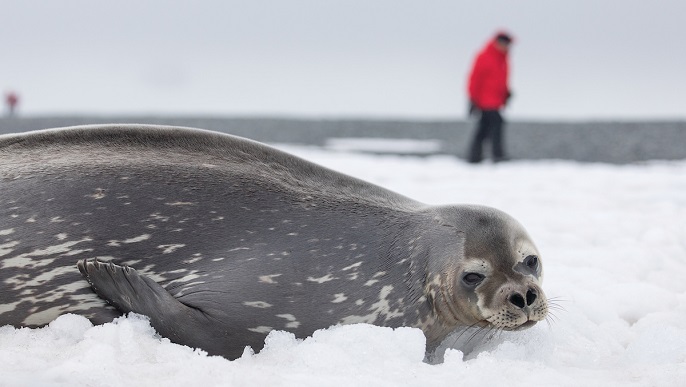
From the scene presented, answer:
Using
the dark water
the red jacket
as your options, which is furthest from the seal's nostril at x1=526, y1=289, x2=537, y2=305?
the dark water

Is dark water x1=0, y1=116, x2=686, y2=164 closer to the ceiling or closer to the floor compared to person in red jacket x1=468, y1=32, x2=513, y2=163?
closer to the floor

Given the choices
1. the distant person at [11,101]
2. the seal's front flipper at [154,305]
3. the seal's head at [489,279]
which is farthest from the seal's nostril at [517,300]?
the distant person at [11,101]

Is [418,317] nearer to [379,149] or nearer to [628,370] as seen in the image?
[628,370]

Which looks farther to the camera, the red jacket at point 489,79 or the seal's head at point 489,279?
the red jacket at point 489,79

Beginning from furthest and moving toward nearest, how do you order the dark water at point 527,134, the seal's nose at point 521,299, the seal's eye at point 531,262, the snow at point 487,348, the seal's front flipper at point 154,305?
the dark water at point 527,134 → the seal's eye at point 531,262 → the seal's nose at point 521,299 → the seal's front flipper at point 154,305 → the snow at point 487,348

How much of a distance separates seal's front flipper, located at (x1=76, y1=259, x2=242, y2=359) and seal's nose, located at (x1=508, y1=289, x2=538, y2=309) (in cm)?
98

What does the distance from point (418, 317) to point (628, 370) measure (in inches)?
29.3

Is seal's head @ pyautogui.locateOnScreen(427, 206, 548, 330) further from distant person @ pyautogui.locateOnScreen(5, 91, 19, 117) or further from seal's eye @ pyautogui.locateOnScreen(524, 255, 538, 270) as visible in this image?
distant person @ pyautogui.locateOnScreen(5, 91, 19, 117)

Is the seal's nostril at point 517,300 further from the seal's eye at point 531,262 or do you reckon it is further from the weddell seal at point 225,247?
the seal's eye at point 531,262

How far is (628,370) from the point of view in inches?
108

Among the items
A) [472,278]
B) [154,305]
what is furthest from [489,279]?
[154,305]

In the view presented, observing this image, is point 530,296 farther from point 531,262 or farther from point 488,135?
point 488,135

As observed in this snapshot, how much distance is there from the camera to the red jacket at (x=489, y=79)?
10797 mm

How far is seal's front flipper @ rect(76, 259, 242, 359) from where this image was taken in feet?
8.85
